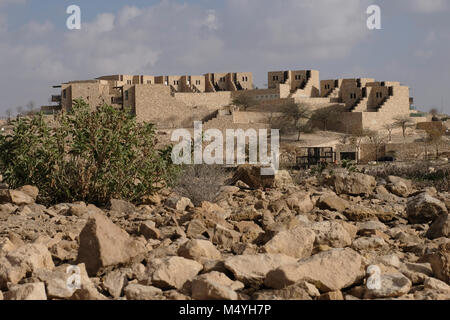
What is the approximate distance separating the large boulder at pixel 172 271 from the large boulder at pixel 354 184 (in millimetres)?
6216

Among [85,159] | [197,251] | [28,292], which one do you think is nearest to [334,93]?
[85,159]

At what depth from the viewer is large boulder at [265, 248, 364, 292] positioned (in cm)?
415

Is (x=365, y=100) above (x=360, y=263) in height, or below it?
above

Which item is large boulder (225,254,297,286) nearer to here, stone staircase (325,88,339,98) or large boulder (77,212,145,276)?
large boulder (77,212,145,276)

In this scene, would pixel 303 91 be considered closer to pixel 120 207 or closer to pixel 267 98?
pixel 267 98

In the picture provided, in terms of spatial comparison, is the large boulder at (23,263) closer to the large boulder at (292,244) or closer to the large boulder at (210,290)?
the large boulder at (210,290)

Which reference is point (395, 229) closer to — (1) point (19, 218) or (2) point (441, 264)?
(2) point (441, 264)

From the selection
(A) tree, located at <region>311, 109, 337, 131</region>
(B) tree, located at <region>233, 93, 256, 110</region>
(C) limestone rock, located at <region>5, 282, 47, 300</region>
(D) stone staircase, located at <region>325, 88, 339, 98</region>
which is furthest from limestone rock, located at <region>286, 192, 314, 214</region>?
(D) stone staircase, located at <region>325, 88, 339, 98</region>

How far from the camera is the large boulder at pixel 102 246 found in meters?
4.77

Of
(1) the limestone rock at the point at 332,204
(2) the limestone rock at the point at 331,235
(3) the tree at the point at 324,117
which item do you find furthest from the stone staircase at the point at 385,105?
(2) the limestone rock at the point at 331,235

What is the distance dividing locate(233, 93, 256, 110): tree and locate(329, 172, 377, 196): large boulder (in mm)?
43248
